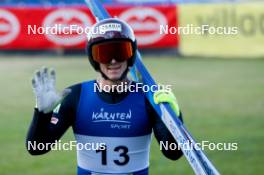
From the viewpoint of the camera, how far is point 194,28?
2142 centimetres

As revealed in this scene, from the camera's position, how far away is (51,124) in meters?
4.46

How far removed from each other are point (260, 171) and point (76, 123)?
15.5ft

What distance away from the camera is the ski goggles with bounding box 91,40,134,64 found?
4352 mm

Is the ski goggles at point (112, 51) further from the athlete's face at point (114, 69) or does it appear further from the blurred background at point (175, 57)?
the blurred background at point (175, 57)

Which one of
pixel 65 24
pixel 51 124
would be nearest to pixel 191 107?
A: pixel 65 24

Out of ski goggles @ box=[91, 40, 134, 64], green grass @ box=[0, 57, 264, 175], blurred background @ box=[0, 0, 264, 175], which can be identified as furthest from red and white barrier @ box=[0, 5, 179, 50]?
ski goggles @ box=[91, 40, 134, 64]

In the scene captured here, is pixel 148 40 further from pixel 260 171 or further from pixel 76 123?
pixel 76 123

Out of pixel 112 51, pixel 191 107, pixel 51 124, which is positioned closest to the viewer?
pixel 112 51

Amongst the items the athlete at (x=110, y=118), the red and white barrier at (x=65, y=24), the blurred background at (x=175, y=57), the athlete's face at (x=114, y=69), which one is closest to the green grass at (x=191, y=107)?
the blurred background at (x=175, y=57)

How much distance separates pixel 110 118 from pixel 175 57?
662 inches

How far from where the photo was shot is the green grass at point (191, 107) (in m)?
9.22

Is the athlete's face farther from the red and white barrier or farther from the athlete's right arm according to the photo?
the red and white barrier

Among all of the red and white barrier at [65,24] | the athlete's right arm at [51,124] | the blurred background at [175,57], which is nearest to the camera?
the athlete's right arm at [51,124]

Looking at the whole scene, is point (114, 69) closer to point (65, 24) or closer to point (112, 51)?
point (112, 51)
